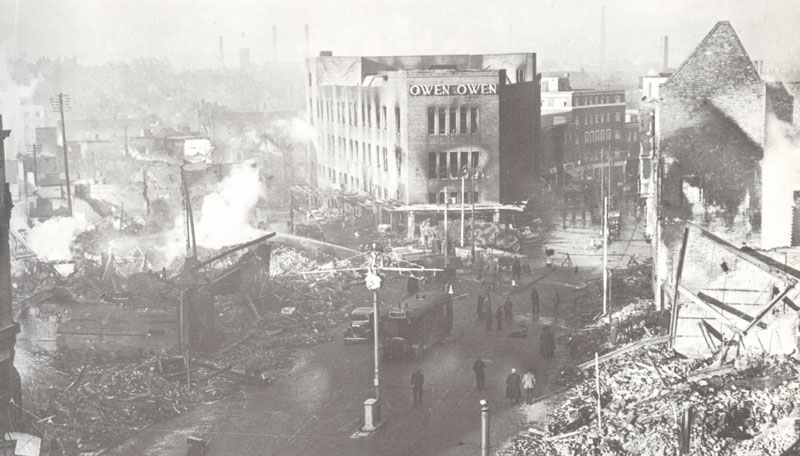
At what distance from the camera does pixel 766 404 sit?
22875 mm

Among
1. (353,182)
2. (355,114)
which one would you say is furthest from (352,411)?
(353,182)

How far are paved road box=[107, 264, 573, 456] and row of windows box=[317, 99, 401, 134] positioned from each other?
34.7 metres

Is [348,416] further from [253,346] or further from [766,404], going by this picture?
[766,404]

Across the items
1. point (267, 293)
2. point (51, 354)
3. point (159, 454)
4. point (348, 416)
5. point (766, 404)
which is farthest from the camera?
point (267, 293)

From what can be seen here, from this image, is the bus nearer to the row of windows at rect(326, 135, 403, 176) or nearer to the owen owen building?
the owen owen building

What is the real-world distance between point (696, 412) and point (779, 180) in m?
17.4

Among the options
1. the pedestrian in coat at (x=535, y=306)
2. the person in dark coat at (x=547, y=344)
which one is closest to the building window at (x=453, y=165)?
the pedestrian in coat at (x=535, y=306)

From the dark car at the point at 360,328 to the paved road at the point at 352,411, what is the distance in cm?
67

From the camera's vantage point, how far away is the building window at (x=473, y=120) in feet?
215

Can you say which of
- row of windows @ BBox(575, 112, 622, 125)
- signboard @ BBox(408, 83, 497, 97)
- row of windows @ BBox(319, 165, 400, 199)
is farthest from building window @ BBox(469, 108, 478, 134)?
row of windows @ BBox(575, 112, 622, 125)

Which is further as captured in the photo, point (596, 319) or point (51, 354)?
point (596, 319)

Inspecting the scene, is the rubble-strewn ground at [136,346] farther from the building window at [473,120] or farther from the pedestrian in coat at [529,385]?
the building window at [473,120]

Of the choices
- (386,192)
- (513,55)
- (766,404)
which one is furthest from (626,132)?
(766,404)

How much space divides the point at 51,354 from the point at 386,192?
38643mm
